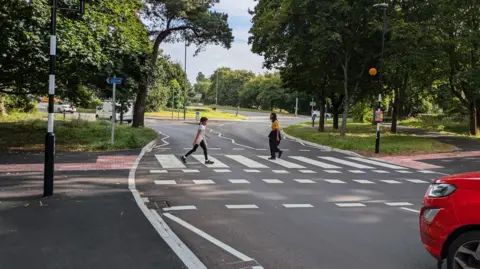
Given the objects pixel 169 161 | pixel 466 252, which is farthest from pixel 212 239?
pixel 169 161

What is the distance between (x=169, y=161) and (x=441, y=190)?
11.4m

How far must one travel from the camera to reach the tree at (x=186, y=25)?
27139 millimetres

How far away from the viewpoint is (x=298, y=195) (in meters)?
9.55

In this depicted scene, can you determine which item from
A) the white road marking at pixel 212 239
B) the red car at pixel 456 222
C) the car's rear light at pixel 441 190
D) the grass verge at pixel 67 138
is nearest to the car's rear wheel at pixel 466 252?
the red car at pixel 456 222

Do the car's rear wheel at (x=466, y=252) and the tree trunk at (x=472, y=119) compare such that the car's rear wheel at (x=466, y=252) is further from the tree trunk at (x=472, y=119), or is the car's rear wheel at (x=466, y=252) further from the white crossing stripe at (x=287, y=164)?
the tree trunk at (x=472, y=119)

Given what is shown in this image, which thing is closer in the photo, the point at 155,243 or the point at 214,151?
the point at 155,243

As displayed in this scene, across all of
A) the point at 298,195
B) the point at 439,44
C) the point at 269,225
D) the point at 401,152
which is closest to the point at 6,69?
the point at 298,195

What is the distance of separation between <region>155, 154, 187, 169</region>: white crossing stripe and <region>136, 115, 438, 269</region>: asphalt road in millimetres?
36

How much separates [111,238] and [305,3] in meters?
21.2

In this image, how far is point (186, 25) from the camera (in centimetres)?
2911

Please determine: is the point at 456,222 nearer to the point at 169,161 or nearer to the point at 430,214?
the point at 430,214

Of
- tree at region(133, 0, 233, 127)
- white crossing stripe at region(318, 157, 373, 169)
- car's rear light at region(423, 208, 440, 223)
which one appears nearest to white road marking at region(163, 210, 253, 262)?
car's rear light at region(423, 208, 440, 223)

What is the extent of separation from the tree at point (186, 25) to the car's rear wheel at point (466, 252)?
24.3 metres

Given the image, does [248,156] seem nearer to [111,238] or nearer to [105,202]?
[105,202]
